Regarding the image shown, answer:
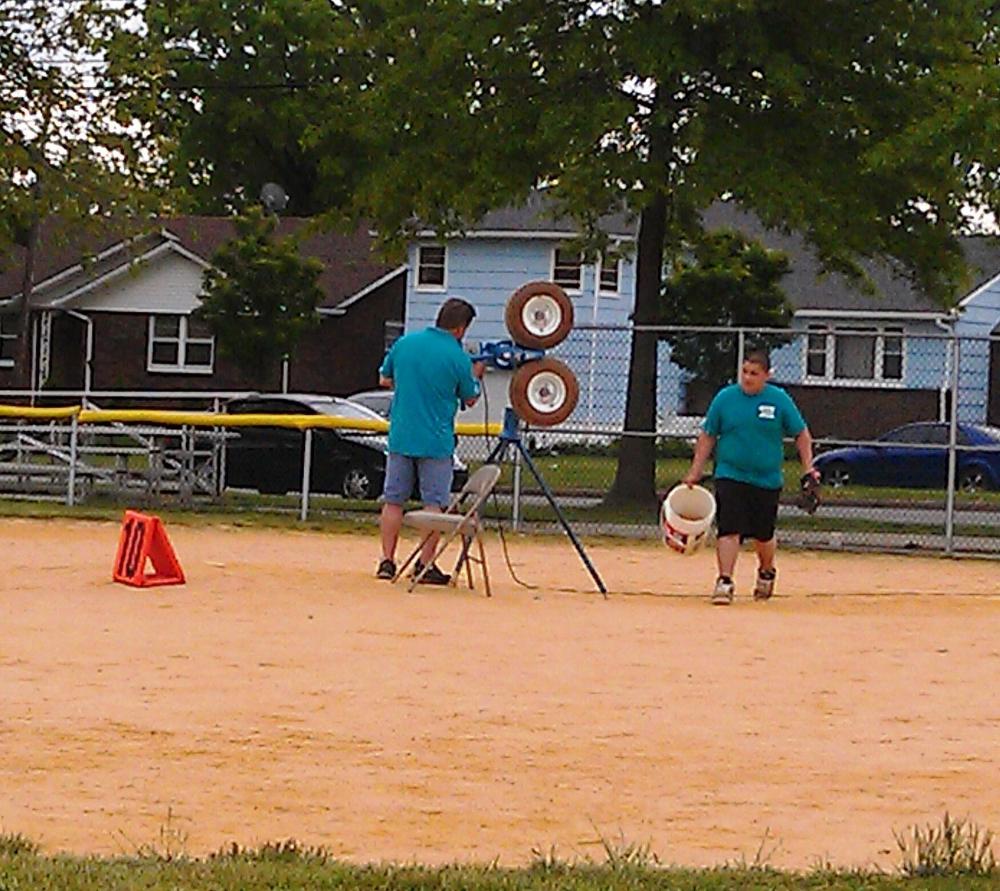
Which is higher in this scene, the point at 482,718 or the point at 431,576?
the point at 431,576

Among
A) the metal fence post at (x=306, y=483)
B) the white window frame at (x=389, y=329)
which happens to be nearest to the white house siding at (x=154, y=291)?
the white window frame at (x=389, y=329)

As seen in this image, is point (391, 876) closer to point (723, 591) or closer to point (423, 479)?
point (723, 591)

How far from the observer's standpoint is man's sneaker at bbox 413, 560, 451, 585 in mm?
16438

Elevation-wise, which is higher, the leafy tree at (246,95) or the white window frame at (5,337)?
the leafy tree at (246,95)

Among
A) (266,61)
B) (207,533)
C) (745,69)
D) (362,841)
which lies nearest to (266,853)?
(362,841)

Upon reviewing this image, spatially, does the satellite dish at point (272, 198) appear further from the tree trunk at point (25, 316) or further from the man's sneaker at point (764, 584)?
the man's sneaker at point (764, 584)

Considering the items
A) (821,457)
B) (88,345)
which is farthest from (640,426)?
(88,345)

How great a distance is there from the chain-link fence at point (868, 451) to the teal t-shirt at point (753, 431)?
607 cm

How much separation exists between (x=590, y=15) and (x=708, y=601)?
1184 cm

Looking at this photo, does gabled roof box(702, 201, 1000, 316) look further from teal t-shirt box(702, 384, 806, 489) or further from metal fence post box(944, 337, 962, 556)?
teal t-shirt box(702, 384, 806, 489)

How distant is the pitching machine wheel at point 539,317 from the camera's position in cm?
1750

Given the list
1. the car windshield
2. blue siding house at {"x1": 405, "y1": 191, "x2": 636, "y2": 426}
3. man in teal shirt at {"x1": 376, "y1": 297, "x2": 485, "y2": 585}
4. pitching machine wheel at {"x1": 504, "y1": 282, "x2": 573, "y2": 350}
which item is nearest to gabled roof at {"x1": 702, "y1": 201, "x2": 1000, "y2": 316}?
blue siding house at {"x1": 405, "y1": 191, "x2": 636, "y2": 426}

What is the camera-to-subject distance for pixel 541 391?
17.8 m

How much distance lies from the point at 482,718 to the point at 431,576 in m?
6.22
